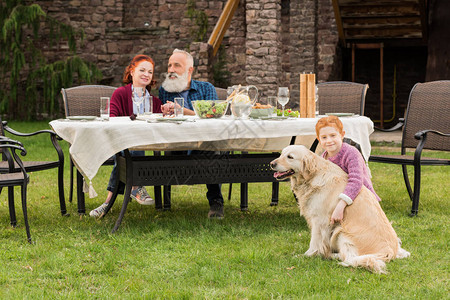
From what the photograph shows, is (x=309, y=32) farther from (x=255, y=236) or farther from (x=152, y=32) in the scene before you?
(x=255, y=236)

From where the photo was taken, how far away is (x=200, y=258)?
378cm

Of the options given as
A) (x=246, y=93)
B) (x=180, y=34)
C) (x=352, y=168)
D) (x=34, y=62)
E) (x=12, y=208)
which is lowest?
(x=12, y=208)

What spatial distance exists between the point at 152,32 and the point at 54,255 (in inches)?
509

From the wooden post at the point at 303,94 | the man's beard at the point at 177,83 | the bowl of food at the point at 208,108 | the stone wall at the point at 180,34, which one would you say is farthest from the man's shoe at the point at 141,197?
the stone wall at the point at 180,34

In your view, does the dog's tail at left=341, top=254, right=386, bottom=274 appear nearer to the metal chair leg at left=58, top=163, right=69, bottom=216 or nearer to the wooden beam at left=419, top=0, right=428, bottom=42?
the metal chair leg at left=58, top=163, right=69, bottom=216

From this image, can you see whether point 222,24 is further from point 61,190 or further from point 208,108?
point 208,108

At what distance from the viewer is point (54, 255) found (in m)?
3.87

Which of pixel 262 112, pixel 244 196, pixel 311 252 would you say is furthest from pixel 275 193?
pixel 311 252

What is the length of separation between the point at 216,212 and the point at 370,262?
184 cm

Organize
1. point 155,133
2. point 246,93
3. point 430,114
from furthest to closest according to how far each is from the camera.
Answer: point 430,114 → point 246,93 → point 155,133

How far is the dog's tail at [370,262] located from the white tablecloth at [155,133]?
3.66ft

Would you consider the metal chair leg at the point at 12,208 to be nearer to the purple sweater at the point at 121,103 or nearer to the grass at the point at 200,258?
the grass at the point at 200,258

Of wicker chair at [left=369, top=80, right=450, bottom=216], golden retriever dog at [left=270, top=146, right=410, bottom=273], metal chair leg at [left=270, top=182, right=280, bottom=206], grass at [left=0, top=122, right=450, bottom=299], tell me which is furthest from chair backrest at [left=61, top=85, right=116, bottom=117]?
wicker chair at [left=369, top=80, right=450, bottom=216]

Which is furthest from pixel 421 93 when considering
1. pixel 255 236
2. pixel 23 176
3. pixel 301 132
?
pixel 23 176
